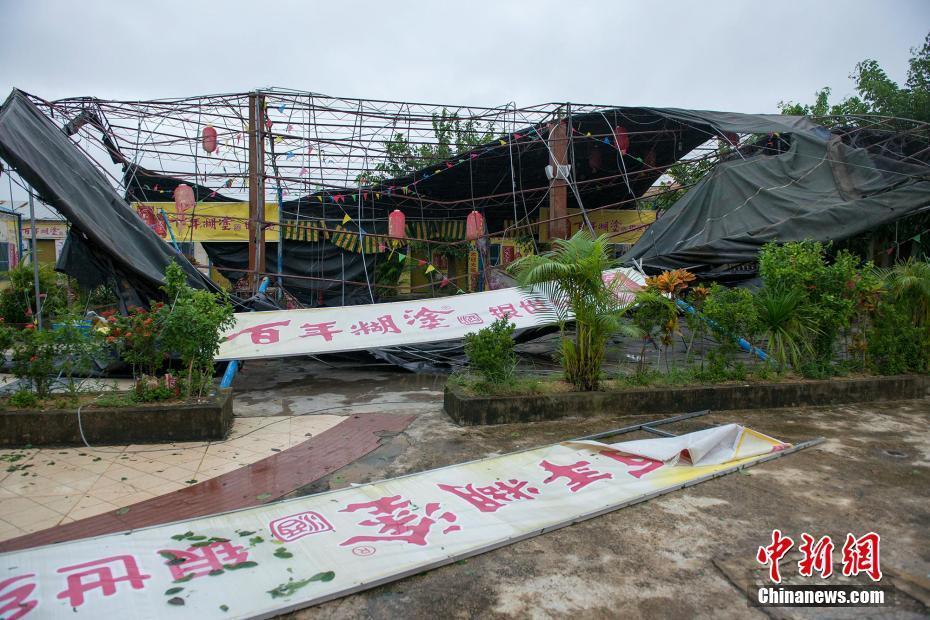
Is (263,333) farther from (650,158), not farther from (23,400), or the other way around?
(650,158)

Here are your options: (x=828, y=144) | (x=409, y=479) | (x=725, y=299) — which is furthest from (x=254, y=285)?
(x=828, y=144)

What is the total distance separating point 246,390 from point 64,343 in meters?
2.54

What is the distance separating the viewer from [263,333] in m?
6.91

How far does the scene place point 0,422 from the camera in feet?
15.5

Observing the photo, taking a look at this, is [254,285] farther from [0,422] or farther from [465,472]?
[465,472]

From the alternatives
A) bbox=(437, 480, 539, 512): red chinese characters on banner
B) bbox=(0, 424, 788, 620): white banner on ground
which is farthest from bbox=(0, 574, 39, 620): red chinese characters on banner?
bbox=(437, 480, 539, 512): red chinese characters on banner

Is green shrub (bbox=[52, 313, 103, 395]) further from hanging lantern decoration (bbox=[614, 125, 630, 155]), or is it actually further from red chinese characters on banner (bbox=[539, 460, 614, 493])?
hanging lantern decoration (bbox=[614, 125, 630, 155])

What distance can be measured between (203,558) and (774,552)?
117 inches

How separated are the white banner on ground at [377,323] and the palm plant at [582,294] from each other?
43 cm

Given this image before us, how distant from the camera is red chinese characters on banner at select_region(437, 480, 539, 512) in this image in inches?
141

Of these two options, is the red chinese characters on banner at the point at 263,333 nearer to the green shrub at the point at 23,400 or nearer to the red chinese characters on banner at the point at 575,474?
the green shrub at the point at 23,400

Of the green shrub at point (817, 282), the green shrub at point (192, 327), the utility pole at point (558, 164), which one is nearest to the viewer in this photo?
the green shrub at point (192, 327)

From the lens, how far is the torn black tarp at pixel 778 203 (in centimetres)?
838

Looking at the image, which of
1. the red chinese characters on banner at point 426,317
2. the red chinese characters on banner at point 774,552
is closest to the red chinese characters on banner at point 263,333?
the red chinese characters on banner at point 426,317
